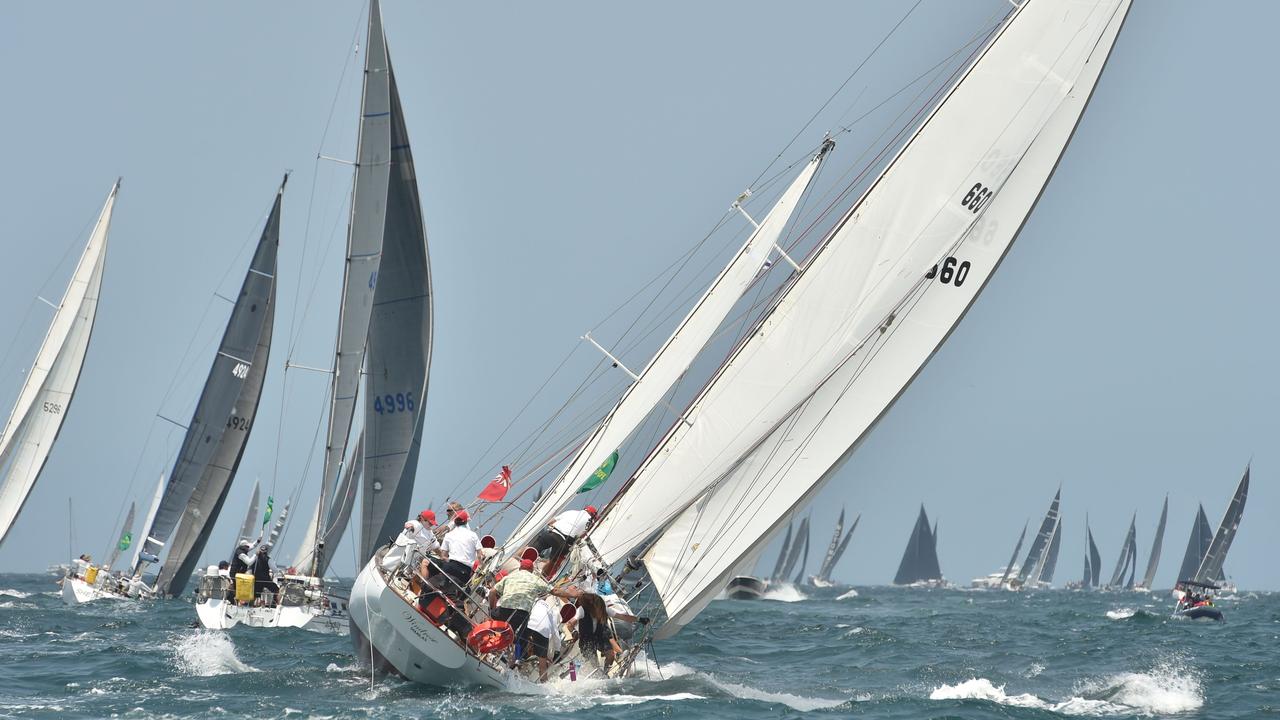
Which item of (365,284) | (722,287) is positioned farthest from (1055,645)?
(365,284)

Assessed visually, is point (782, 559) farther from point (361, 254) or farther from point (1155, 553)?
point (361, 254)

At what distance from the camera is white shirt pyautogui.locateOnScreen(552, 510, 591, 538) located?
59.2ft

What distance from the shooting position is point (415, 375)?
95.1ft

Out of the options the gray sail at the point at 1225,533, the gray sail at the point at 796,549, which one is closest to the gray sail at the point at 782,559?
the gray sail at the point at 796,549

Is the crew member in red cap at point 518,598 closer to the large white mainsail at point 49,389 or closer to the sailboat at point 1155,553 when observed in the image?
the large white mainsail at point 49,389

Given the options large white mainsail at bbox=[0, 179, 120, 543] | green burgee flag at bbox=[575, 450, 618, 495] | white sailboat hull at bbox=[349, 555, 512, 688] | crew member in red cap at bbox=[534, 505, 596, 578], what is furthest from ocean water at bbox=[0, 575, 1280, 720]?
large white mainsail at bbox=[0, 179, 120, 543]

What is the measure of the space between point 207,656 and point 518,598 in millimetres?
6621

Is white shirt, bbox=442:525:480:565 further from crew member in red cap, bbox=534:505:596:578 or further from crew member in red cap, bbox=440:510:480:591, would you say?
crew member in red cap, bbox=534:505:596:578

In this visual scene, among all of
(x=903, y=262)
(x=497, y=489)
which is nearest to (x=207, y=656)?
(x=497, y=489)

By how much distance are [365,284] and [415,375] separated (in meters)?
2.12

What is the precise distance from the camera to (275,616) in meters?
26.6

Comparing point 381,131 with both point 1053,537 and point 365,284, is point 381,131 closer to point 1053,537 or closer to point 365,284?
point 365,284

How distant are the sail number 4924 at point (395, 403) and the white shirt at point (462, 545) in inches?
484

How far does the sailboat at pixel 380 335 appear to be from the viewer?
1114 inches
